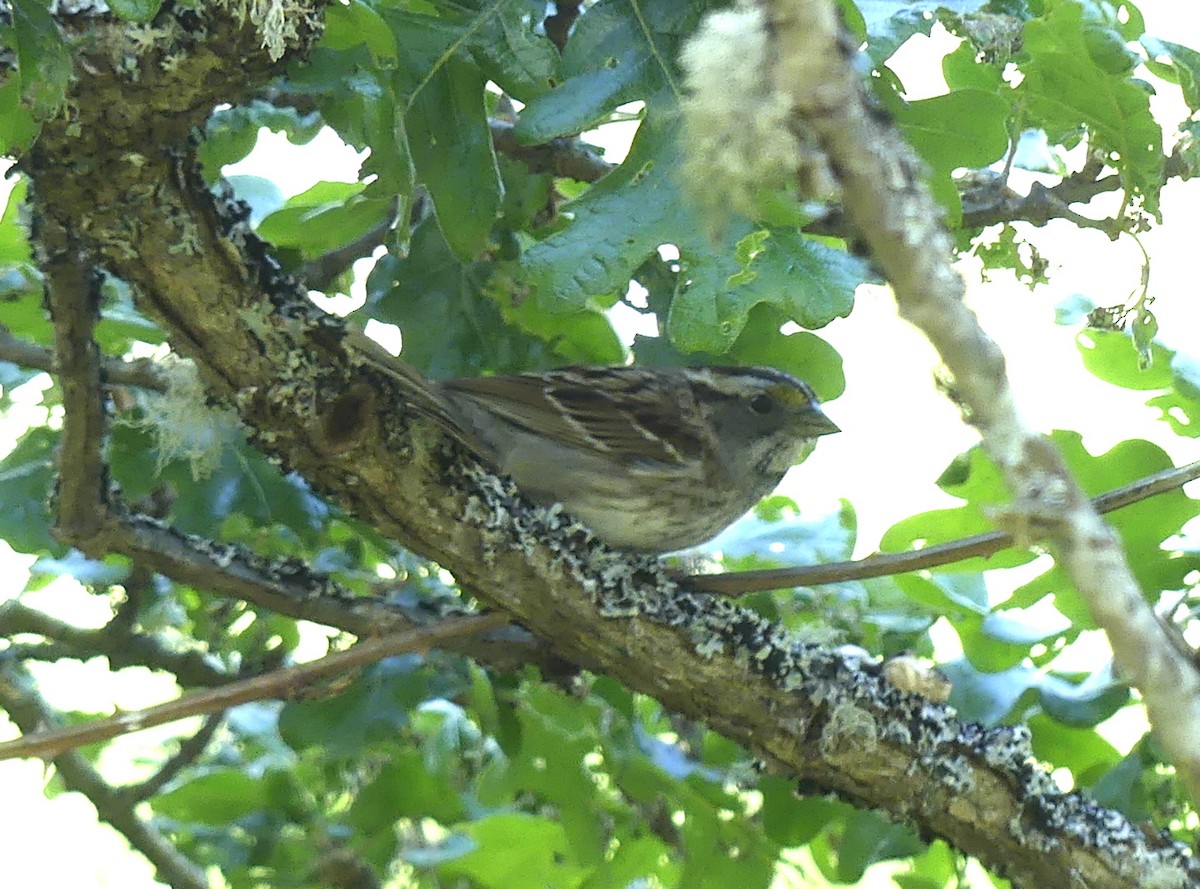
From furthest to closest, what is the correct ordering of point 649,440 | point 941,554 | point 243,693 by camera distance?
point 649,440, point 243,693, point 941,554

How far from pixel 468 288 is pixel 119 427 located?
0.66 m

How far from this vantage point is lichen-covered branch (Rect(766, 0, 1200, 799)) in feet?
2.21

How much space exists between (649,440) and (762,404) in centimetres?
24

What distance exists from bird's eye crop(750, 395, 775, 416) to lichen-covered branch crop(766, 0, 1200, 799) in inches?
87.6

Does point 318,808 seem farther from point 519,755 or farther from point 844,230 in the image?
point 844,230

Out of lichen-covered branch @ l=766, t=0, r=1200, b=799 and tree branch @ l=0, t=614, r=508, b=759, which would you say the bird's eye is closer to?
tree branch @ l=0, t=614, r=508, b=759

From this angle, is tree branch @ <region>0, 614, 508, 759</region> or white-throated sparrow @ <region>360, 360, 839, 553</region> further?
white-throated sparrow @ <region>360, 360, 839, 553</region>

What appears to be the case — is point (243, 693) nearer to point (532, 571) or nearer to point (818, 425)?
point (532, 571)

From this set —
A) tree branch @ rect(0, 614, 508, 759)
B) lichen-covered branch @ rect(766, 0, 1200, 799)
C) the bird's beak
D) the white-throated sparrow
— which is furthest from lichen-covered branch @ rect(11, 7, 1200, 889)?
lichen-covered branch @ rect(766, 0, 1200, 799)

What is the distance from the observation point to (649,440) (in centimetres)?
293

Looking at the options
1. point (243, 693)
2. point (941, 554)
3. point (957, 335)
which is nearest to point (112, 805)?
point (243, 693)

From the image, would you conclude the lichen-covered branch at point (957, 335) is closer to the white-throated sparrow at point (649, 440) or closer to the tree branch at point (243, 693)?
the tree branch at point (243, 693)

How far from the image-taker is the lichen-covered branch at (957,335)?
26.6 inches

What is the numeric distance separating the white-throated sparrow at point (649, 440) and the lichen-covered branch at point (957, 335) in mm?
1794
